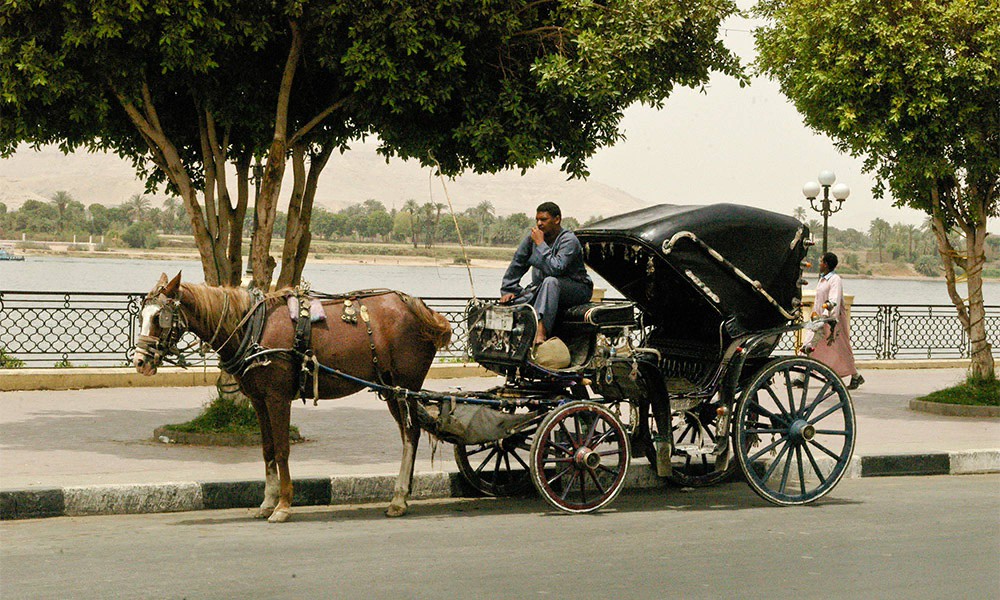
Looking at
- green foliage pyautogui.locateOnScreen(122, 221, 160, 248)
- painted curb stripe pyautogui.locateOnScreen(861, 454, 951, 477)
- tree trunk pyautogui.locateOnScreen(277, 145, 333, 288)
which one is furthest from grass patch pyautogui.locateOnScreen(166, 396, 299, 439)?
green foliage pyautogui.locateOnScreen(122, 221, 160, 248)

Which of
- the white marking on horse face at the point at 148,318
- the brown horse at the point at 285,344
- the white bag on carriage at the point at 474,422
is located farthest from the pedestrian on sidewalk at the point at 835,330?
the white marking on horse face at the point at 148,318

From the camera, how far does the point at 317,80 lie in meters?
11.8

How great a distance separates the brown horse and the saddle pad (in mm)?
42

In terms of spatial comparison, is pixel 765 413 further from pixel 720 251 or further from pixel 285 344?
pixel 285 344

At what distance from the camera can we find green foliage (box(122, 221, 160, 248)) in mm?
83812

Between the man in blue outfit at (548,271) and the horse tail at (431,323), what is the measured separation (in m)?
0.51

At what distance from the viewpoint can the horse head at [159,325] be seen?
7.32 metres

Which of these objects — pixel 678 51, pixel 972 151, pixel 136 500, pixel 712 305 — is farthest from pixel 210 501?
pixel 972 151

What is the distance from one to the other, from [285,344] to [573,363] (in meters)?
2.02

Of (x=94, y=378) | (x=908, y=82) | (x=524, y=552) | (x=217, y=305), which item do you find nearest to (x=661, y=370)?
(x=524, y=552)

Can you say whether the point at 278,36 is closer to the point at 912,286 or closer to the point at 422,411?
the point at 422,411

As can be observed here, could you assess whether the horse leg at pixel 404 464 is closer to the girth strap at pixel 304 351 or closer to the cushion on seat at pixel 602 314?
the girth strap at pixel 304 351

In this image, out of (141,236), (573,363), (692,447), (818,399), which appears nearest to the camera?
(573,363)

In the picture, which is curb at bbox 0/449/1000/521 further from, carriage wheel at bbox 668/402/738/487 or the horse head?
the horse head
